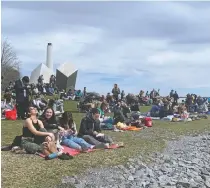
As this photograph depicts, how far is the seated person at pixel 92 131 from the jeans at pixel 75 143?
0.34m

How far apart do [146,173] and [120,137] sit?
4.48 m

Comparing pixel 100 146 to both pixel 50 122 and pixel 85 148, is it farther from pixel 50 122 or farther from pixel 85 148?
pixel 50 122

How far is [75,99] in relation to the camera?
1334 inches

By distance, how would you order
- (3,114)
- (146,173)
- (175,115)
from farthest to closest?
(175,115) → (3,114) → (146,173)

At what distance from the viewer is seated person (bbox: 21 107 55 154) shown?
962 cm

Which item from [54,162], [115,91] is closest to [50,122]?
[54,162]

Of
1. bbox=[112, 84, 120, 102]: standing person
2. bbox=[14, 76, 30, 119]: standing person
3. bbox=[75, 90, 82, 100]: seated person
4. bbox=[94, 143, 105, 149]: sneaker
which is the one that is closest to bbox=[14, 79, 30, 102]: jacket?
bbox=[14, 76, 30, 119]: standing person

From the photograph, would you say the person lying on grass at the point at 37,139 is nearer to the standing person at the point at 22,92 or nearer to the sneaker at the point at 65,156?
the sneaker at the point at 65,156

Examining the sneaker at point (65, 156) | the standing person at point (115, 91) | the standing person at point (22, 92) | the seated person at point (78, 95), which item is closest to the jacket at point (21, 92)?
the standing person at point (22, 92)

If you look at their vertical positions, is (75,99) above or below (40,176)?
above

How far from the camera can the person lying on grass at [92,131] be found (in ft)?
37.1

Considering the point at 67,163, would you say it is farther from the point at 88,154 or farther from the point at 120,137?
the point at 120,137

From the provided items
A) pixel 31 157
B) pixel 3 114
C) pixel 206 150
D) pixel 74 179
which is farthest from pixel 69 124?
pixel 3 114

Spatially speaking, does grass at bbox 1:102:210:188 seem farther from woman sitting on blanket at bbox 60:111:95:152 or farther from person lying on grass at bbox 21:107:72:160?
woman sitting on blanket at bbox 60:111:95:152
